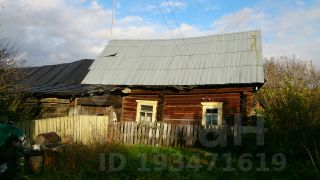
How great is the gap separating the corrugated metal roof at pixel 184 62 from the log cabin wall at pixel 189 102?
0.63m

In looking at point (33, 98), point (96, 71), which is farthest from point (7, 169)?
point (96, 71)

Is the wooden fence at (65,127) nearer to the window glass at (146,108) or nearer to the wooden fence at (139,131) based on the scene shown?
the wooden fence at (139,131)

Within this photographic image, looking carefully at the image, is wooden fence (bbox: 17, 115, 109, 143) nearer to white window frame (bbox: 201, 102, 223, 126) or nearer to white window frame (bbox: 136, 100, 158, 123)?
white window frame (bbox: 136, 100, 158, 123)

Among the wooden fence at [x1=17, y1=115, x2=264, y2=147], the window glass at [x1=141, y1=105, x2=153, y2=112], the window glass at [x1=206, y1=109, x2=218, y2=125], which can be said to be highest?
the window glass at [x1=141, y1=105, x2=153, y2=112]

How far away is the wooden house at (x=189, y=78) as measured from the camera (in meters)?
16.6

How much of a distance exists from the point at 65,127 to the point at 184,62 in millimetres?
7981

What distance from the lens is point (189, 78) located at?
57.5 ft

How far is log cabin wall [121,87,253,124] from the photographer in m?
16.4

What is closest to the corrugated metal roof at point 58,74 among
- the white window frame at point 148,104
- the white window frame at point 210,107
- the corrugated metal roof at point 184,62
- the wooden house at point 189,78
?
the corrugated metal roof at point 184,62

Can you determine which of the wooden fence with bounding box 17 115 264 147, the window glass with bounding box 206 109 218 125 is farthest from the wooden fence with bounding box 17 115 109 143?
the window glass with bounding box 206 109 218 125

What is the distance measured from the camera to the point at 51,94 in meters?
17.1

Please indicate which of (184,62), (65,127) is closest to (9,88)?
(65,127)

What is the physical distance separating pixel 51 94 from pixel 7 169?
9167 millimetres

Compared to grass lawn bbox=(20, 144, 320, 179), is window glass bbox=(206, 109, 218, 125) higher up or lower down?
higher up
